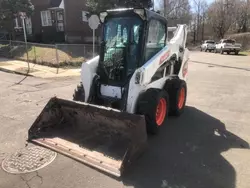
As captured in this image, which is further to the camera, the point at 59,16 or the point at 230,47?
the point at 230,47

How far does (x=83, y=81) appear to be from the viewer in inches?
231

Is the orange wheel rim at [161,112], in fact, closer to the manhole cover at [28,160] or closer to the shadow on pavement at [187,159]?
the shadow on pavement at [187,159]

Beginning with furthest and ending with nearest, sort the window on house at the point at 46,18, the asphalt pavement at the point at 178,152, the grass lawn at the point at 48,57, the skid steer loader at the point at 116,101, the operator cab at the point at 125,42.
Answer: the window on house at the point at 46,18
the grass lawn at the point at 48,57
the operator cab at the point at 125,42
the skid steer loader at the point at 116,101
the asphalt pavement at the point at 178,152

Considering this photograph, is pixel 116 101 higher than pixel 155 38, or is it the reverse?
pixel 155 38

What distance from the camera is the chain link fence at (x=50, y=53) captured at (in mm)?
16312

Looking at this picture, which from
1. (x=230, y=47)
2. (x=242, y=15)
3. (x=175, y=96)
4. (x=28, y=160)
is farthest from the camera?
(x=242, y=15)

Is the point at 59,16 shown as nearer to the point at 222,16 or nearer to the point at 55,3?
the point at 55,3

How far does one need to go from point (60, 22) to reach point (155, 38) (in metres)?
22.2

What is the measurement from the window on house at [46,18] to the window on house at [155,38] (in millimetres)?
22779

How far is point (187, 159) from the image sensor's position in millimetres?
4496

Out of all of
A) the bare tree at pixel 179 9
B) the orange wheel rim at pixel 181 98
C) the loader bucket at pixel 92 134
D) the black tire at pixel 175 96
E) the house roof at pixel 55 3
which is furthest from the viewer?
the bare tree at pixel 179 9

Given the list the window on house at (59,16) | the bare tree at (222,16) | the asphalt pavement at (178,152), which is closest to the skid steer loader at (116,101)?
the asphalt pavement at (178,152)

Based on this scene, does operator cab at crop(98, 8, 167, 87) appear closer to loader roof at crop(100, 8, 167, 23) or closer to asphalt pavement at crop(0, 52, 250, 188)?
loader roof at crop(100, 8, 167, 23)

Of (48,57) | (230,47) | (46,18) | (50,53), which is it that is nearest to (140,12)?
(48,57)
